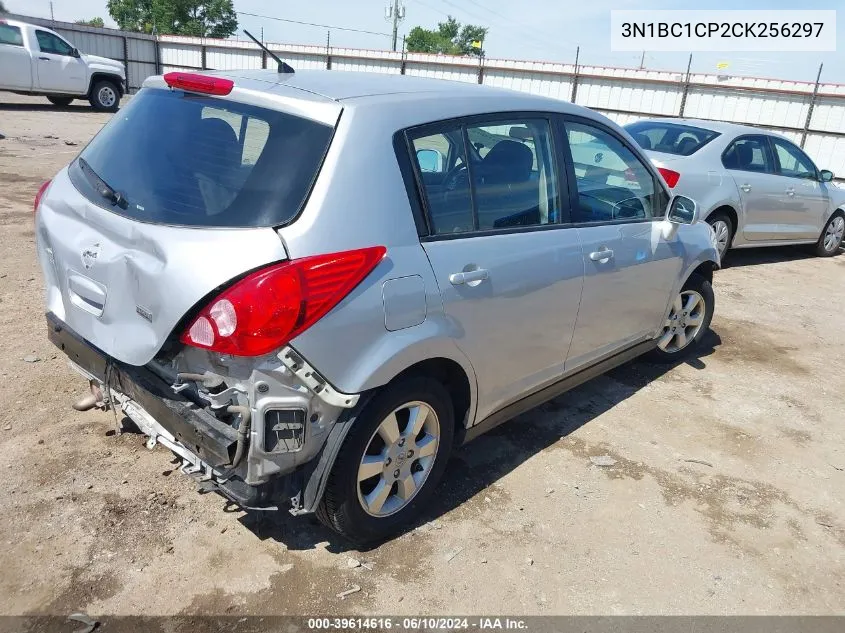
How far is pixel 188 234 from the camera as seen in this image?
226cm

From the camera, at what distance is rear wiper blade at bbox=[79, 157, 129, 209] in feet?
8.34

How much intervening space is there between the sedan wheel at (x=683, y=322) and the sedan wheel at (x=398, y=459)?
243 centimetres

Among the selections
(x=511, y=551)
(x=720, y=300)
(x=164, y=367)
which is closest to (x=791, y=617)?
(x=511, y=551)

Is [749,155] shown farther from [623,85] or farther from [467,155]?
[623,85]

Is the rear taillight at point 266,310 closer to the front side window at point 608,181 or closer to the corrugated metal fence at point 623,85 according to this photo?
the front side window at point 608,181

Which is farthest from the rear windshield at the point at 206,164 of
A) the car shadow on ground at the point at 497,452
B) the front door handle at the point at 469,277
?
the car shadow on ground at the point at 497,452

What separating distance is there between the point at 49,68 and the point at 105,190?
1741 centimetres

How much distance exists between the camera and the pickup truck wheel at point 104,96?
18.5m

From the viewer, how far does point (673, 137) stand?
767 cm

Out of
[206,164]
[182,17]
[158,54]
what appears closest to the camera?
[206,164]

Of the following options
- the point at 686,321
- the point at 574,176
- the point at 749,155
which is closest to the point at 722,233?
the point at 749,155

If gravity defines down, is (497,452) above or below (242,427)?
below

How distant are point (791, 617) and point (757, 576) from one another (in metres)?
0.23

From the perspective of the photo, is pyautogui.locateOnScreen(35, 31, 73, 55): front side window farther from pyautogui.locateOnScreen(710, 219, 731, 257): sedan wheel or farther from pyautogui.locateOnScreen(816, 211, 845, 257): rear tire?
pyautogui.locateOnScreen(816, 211, 845, 257): rear tire
